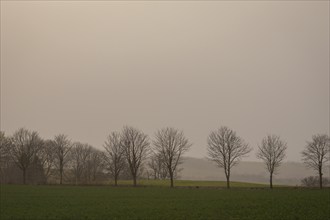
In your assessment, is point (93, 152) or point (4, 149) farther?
point (93, 152)

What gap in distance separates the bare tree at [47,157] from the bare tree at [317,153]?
79.0m

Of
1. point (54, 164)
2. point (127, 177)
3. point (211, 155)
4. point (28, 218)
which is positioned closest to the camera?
point (28, 218)

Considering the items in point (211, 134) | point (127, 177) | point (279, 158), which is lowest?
point (127, 177)

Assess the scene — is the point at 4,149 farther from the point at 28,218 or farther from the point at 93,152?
the point at 28,218

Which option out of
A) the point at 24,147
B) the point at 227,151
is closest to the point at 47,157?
the point at 24,147

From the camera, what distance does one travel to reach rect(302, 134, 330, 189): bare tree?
88.3 meters

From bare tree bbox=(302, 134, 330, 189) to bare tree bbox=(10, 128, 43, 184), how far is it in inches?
2985

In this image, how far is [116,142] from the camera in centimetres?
10806

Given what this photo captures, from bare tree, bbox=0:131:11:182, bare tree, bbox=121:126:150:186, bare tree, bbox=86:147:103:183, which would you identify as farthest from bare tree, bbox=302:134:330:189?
bare tree, bbox=0:131:11:182

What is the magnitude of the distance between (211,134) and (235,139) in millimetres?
7015

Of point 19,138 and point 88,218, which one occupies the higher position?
point 19,138

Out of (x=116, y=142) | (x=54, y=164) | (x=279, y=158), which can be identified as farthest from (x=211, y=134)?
(x=54, y=164)

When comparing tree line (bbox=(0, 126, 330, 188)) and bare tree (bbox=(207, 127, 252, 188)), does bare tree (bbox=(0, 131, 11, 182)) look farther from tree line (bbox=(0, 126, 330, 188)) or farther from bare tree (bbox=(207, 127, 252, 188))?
bare tree (bbox=(207, 127, 252, 188))

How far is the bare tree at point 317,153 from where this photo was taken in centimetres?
8830
